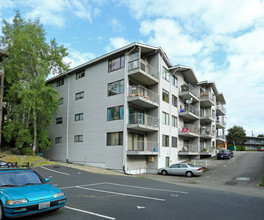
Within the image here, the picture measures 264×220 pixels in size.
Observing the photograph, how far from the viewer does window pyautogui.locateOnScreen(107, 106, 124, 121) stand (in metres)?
23.5

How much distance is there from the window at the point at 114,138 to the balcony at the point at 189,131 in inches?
436

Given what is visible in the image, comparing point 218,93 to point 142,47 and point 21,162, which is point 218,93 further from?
point 21,162

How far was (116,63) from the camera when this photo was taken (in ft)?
82.4

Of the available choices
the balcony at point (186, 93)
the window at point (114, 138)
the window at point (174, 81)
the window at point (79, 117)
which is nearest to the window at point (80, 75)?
the window at point (79, 117)

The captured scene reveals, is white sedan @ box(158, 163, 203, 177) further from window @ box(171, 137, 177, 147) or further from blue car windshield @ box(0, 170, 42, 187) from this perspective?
blue car windshield @ box(0, 170, 42, 187)

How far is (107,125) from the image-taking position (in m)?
24.6

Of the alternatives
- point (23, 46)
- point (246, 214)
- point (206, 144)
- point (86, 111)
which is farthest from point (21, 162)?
point (206, 144)

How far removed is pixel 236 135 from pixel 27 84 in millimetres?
61823

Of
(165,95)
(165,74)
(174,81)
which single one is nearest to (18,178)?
(165,95)

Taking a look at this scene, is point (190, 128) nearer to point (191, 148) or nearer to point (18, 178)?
point (191, 148)

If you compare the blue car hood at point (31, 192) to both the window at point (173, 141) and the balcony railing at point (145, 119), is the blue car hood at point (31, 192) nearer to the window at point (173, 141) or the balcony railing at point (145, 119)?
the balcony railing at point (145, 119)

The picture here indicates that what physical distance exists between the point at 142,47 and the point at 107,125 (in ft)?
29.5

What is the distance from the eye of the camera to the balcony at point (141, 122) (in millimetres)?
22481

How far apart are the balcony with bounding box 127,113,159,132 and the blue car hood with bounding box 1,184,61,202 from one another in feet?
50.7
